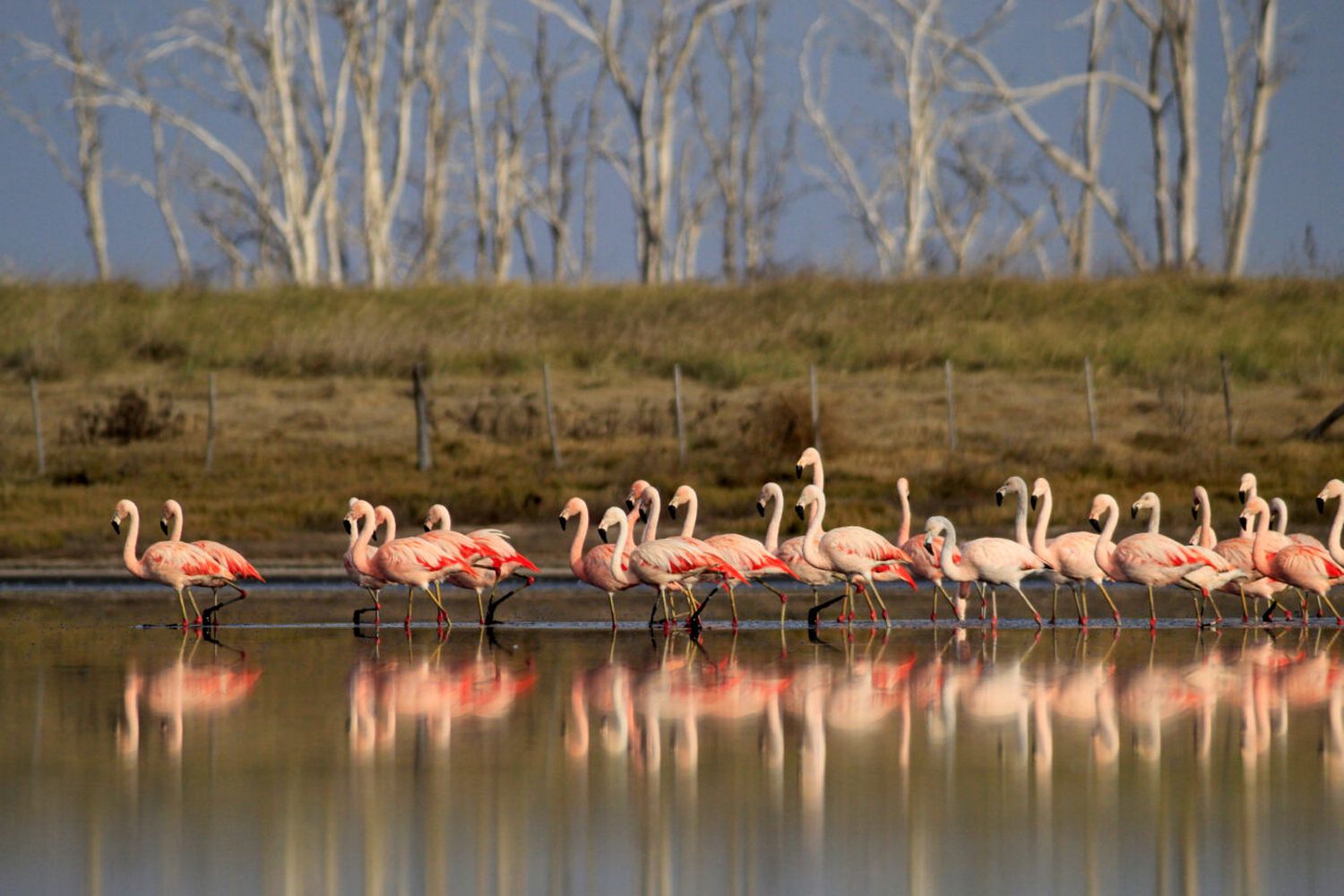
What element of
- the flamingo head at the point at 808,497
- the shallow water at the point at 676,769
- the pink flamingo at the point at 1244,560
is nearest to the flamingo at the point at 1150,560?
the pink flamingo at the point at 1244,560

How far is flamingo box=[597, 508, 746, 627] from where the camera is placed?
14453 mm

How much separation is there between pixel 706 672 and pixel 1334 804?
4.91 meters

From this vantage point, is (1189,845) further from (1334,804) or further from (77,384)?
(77,384)

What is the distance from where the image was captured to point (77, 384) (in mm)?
32031

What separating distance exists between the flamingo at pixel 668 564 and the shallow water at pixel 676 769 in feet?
3.30

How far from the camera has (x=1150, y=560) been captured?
47.5 feet

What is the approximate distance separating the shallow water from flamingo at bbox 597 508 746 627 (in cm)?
101

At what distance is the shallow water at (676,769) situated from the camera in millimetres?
7016

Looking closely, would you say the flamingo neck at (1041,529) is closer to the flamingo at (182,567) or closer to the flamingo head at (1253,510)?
the flamingo head at (1253,510)

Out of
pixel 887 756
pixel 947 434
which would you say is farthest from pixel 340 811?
pixel 947 434

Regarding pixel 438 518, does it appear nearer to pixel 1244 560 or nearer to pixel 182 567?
pixel 182 567

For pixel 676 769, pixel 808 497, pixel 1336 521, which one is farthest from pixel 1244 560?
pixel 676 769

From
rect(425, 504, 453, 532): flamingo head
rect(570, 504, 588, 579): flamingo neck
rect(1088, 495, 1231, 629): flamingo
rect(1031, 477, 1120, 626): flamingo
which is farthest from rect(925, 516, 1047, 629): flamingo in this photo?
rect(425, 504, 453, 532): flamingo head

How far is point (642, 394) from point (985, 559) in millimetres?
16902
